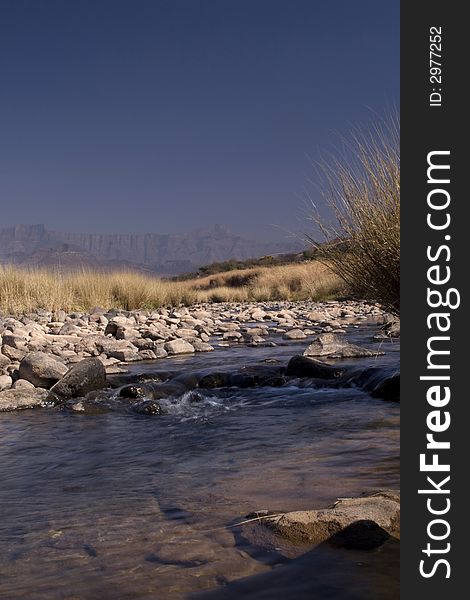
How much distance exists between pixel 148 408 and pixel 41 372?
47.0 inches

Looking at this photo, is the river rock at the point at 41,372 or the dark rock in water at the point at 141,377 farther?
the dark rock in water at the point at 141,377

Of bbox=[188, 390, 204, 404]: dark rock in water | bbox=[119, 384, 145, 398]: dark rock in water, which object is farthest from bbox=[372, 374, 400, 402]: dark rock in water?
bbox=[119, 384, 145, 398]: dark rock in water

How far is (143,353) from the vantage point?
6.68 meters

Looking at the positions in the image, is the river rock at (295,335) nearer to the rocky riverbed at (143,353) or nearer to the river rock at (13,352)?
the rocky riverbed at (143,353)

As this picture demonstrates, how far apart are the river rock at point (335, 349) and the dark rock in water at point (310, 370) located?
1.09m

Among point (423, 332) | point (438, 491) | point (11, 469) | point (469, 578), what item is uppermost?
point (423, 332)

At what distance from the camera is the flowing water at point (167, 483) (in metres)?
1.52

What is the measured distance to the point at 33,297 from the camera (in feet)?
36.9

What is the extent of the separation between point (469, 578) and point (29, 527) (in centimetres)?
145

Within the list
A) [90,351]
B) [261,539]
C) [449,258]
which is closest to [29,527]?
[261,539]

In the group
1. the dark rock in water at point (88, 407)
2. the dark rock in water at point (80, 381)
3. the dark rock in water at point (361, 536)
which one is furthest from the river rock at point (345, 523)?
the dark rock in water at point (80, 381)

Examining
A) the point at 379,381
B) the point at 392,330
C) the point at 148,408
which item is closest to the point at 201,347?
the point at 392,330

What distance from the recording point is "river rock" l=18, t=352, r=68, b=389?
4605mm

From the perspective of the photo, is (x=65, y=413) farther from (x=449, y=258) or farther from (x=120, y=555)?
(x=449, y=258)
